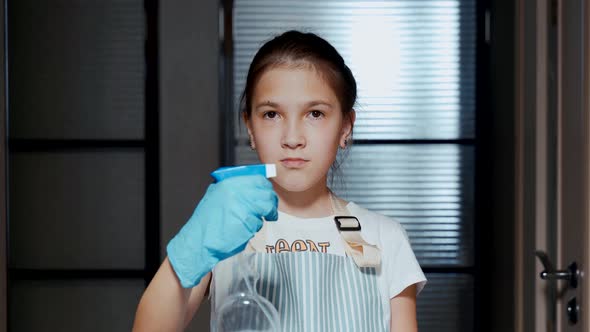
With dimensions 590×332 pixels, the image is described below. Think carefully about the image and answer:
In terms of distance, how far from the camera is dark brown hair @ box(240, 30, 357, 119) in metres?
1.08

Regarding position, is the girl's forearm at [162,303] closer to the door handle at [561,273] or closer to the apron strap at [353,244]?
the apron strap at [353,244]

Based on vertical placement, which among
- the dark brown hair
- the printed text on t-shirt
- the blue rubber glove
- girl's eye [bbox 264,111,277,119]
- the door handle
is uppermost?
the dark brown hair

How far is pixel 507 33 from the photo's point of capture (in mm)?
2389

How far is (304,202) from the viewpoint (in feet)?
3.71

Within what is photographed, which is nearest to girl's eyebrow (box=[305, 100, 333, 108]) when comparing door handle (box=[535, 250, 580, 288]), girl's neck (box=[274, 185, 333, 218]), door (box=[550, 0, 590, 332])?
girl's neck (box=[274, 185, 333, 218])

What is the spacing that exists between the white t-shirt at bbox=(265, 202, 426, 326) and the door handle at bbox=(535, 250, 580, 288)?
55 centimetres

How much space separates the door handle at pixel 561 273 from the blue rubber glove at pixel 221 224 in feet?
2.96

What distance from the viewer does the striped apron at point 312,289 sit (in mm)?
1062

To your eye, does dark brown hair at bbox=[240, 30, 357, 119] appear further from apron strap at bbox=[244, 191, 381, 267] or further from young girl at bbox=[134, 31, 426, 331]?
apron strap at bbox=[244, 191, 381, 267]

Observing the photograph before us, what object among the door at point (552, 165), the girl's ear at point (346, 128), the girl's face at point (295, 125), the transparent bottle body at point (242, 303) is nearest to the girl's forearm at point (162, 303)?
the transparent bottle body at point (242, 303)

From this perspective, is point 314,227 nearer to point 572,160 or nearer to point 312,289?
point 312,289

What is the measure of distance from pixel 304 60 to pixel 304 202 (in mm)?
221

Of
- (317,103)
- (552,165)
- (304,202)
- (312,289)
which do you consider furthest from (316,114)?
(552,165)

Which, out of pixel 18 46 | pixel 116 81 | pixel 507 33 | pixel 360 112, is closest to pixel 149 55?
pixel 116 81
